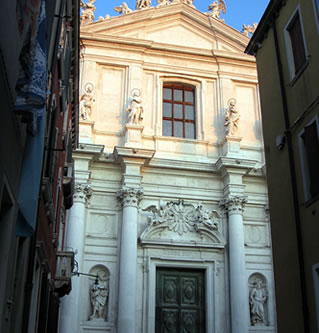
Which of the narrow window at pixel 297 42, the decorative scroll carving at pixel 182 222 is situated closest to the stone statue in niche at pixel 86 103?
the decorative scroll carving at pixel 182 222

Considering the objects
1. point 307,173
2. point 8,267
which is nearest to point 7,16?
point 8,267

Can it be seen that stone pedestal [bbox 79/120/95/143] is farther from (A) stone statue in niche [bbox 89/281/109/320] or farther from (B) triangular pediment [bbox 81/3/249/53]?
(A) stone statue in niche [bbox 89/281/109/320]

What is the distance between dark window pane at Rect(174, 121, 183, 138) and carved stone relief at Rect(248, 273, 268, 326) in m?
6.88

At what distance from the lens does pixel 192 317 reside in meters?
18.8

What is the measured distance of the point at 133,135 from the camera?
20.8 meters

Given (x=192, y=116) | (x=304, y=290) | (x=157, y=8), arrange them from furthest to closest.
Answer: (x=157, y=8) → (x=192, y=116) → (x=304, y=290)

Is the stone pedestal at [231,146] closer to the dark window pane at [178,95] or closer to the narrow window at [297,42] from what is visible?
the dark window pane at [178,95]

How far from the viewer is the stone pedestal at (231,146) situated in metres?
21.3

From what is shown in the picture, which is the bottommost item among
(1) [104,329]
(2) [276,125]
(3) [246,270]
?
(1) [104,329]

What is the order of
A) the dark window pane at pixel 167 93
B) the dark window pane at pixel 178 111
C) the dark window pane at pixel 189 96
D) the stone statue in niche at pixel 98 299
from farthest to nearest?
the dark window pane at pixel 189 96
the dark window pane at pixel 167 93
the dark window pane at pixel 178 111
the stone statue in niche at pixel 98 299

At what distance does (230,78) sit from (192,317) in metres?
11.3

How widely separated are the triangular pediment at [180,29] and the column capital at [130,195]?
8010mm

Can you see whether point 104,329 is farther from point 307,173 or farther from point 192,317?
point 307,173

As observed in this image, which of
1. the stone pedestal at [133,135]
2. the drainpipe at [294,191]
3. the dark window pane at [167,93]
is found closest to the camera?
the drainpipe at [294,191]
